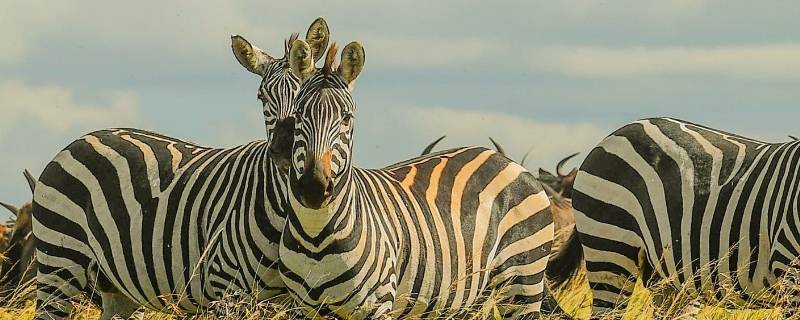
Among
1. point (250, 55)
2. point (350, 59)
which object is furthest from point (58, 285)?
point (350, 59)

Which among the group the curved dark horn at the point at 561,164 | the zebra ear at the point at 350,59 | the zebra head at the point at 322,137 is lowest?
the curved dark horn at the point at 561,164

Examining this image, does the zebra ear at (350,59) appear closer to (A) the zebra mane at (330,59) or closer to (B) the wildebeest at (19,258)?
(A) the zebra mane at (330,59)

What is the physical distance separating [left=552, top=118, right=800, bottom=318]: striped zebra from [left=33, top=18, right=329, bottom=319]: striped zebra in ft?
7.89

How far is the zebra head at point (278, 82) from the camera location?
24.6 ft

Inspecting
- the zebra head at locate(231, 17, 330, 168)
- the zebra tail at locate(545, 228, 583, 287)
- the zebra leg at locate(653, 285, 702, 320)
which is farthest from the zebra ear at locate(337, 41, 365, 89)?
the zebra tail at locate(545, 228, 583, 287)

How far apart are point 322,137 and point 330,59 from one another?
61 centimetres

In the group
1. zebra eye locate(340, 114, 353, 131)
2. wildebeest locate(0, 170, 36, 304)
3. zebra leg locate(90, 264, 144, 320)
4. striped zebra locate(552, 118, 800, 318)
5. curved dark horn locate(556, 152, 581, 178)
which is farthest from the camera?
curved dark horn locate(556, 152, 581, 178)

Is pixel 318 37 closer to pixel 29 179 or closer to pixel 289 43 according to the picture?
pixel 289 43

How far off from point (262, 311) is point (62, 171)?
6.58 feet

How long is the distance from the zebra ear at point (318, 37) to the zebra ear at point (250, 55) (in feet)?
0.95

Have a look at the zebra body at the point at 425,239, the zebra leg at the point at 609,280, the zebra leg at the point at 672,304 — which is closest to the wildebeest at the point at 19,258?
the zebra leg at the point at 609,280

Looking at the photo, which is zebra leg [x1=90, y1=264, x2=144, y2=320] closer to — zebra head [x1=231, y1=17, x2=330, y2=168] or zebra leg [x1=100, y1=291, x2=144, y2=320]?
zebra leg [x1=100, y1=291, x2=144, y2=320]

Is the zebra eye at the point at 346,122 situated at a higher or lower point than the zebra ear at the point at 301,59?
lower

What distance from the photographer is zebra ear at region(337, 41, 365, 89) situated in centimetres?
753
